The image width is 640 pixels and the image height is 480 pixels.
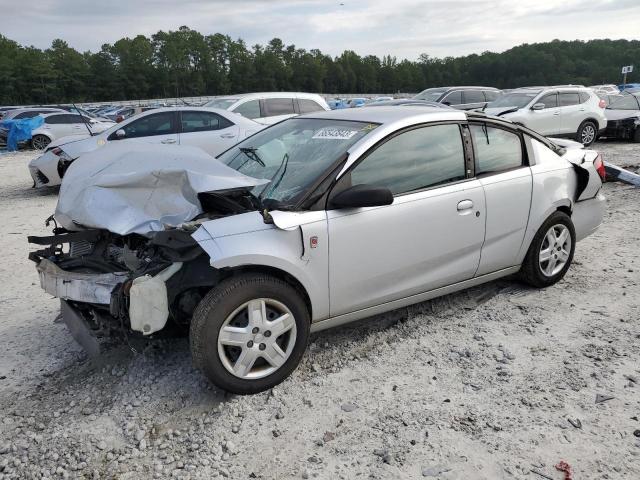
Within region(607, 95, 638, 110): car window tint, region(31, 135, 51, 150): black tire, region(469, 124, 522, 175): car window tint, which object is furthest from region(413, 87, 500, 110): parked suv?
region(31, 135, 51, 150): black tire

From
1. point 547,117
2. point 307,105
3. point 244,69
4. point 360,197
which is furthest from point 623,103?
point 244,69

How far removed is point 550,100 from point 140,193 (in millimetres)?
13371

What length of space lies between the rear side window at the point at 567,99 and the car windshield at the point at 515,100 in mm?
703

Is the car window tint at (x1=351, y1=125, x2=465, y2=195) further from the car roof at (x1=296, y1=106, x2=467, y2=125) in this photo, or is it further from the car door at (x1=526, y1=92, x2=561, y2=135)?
the car door at (x1=526, y1=92, x2=561, y2=135)

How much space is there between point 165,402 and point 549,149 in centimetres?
370

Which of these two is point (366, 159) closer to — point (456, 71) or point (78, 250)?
point (78, 250)

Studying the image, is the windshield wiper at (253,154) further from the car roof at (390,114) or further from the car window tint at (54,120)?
the car window tint at (54,120)

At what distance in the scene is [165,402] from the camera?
10.5 ft

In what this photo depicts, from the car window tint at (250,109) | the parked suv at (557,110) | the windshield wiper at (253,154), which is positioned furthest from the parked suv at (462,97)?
the windshield wiper at (253,154)

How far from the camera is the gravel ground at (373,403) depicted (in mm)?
2662

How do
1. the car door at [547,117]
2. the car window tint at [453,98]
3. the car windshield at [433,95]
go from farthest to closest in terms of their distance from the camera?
the car windshield at [433,95]
the car window tint at [453,98]
the car door at [547,117]

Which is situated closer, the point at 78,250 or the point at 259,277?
the point at 259,277

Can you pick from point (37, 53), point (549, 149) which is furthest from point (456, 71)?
point (549, 149)

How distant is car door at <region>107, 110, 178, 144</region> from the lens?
985 centimetres
